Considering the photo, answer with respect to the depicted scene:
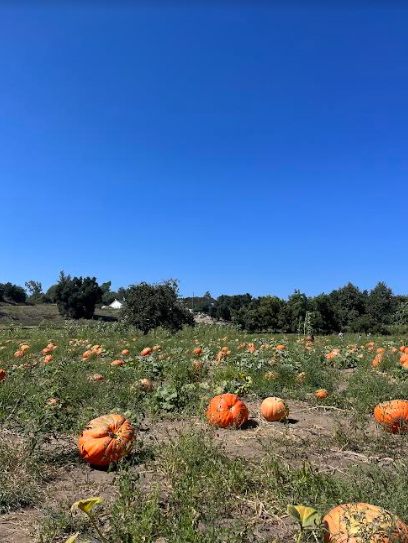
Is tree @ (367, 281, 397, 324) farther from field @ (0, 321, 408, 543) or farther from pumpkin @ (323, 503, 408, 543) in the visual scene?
pumpkin @ (323, 503, 408, 543)

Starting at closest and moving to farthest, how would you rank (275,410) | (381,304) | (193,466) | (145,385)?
(193,466) < (275,410) < (145,385) < (381,304)

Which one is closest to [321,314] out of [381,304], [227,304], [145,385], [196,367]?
[381,304]

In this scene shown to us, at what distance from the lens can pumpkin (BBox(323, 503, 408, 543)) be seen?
209 centimetres

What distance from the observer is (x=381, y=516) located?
7.38 feet

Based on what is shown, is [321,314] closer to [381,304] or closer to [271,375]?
[381,304]

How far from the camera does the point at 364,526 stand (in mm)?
2135

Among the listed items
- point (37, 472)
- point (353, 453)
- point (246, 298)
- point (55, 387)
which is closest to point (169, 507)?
point (37, 472)

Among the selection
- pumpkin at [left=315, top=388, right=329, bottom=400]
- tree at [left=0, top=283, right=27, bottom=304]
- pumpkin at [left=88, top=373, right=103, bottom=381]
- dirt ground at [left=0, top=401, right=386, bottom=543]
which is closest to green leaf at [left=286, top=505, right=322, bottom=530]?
dirt ground at [left=0, top=401, right=386, bottom=543]

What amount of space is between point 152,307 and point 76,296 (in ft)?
127

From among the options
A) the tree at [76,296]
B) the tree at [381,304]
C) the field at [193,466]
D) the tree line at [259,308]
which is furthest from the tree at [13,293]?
the field at [193,466]

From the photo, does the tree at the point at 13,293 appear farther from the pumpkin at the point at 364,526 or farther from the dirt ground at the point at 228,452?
the pumpkin at the point at 364,526

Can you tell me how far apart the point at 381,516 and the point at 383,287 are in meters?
60.2

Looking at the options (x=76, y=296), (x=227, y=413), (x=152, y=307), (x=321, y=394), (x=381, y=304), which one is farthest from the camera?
(x=76, y=296)

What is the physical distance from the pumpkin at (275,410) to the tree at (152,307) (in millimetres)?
17983
